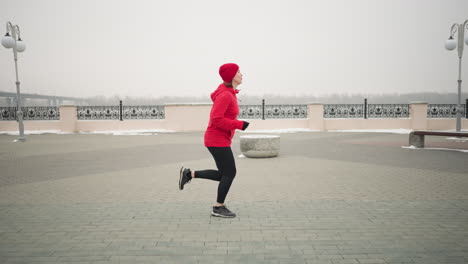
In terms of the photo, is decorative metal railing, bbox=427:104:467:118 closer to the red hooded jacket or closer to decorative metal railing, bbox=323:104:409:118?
decorative metal railing, bbox=323:104:409:118

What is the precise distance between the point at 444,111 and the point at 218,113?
21943 millimetres

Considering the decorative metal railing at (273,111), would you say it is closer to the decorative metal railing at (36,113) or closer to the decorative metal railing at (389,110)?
the decorative metal railing at (389,110)

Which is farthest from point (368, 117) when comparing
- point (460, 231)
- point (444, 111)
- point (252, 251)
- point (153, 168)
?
point (252, 251)

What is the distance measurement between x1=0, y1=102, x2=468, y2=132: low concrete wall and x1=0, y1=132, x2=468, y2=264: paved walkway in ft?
43.1

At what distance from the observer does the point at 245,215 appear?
4.41 m

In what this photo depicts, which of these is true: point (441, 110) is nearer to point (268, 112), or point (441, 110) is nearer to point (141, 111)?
point (268, 112)

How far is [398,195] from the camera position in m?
5.33

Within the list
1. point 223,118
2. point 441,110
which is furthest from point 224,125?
point 441,110

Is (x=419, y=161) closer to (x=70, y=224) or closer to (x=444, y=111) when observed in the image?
(x=70, y=224)

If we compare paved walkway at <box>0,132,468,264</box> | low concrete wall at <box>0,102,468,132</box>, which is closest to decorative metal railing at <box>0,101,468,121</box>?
low concrete wall at <box>0,102,468,132</box>

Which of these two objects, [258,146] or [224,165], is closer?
[224,165]

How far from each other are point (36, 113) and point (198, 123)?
34.6 feet

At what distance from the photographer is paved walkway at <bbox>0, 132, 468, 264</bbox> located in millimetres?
3234

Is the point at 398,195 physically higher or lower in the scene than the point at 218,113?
lower
